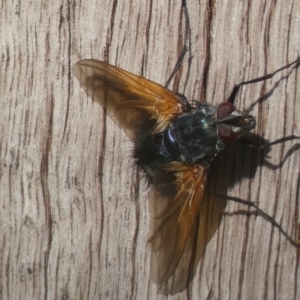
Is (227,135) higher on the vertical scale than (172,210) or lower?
higher

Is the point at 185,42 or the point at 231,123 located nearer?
the point at 231,123

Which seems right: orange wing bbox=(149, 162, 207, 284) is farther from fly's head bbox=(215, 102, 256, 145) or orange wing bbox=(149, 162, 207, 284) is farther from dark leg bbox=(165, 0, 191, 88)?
dark leg bbox=(165, 0, 191, 88)

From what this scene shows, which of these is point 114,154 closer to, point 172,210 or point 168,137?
point 168,137

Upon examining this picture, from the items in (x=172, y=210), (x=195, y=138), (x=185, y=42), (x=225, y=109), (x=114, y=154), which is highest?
(x=185, y=42)

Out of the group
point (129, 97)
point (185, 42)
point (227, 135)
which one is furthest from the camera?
point (129, 97)

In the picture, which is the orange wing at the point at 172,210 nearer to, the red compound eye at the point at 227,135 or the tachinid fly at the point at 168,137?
the tachinid fly at the point at 168,137

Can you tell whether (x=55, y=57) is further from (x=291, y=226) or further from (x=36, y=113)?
(x=291, y=226)

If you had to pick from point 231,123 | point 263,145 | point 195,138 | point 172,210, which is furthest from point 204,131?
point 172,210
